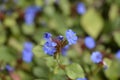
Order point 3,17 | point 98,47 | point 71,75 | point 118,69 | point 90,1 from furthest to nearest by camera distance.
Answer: point 90,1 < point 3,17 < point 98,47 < point 118,69 < point 71,75

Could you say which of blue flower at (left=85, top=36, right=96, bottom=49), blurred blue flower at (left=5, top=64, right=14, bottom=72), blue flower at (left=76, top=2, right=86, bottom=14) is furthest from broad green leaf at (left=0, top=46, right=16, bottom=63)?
blue flower at (left=76, top=2, right=86, bottom=14)

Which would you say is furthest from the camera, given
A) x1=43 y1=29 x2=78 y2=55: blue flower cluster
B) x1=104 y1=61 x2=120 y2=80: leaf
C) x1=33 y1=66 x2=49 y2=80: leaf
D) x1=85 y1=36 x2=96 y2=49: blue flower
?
x1=85 y1=36 x2=96 y2=49: blue flower

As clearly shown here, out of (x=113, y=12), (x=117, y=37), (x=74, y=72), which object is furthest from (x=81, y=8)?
(x=74, y=72)

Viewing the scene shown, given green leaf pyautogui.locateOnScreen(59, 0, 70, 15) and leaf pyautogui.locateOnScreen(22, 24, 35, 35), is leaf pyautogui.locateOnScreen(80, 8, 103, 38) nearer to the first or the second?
green leaf pyautogui.locateOnScreen(59, 0, 70, 15)

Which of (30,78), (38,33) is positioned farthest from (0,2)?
(30,78)

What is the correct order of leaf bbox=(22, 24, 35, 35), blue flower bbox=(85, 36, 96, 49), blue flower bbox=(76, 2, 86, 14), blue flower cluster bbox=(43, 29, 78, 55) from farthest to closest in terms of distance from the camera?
blue flower bbox=(76, 2, 86, 14) → leaf bbox=(22, 24, 35, 35) → blue flower bbox=(85, 36, 96, 49) → blue flower cluster bbox=(43, 29, 78, 55)

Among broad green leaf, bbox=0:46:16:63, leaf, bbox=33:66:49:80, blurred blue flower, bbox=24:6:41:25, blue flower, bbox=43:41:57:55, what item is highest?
blurred blue flower, bbox=24:6:41:25

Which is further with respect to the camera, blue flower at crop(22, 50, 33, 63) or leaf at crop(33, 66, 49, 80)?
blue flower at crop(22, 50, 33, 63)

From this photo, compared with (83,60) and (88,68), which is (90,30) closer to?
(83,60)
